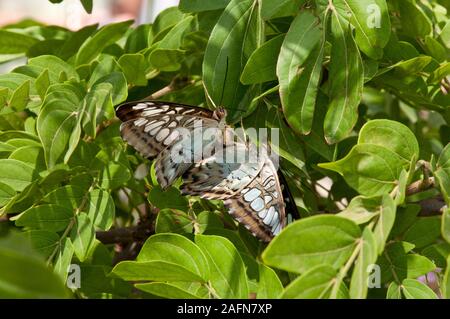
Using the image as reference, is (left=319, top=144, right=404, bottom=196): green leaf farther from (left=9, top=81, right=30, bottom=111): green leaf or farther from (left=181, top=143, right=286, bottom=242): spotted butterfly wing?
(left=9, top=81, right=30, bottom=111): green leaf

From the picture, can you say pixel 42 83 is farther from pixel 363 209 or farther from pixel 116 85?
pixel 363 209

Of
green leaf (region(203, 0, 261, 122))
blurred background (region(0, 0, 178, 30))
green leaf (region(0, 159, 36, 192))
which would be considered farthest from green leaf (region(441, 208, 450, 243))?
blurred background (region(0, 0, 178, 30))

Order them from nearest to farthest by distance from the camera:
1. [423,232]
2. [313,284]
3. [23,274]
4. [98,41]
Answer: [23,274] → [313,284] → [423,232] → [98,41]

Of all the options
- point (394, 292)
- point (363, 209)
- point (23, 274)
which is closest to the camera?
point (23, 274)

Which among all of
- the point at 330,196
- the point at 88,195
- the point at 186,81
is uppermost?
the point at 186,81

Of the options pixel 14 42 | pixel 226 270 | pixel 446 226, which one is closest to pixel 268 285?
pixel 226 270

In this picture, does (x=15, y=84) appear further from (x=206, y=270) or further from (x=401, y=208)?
(x=401, y=208)
